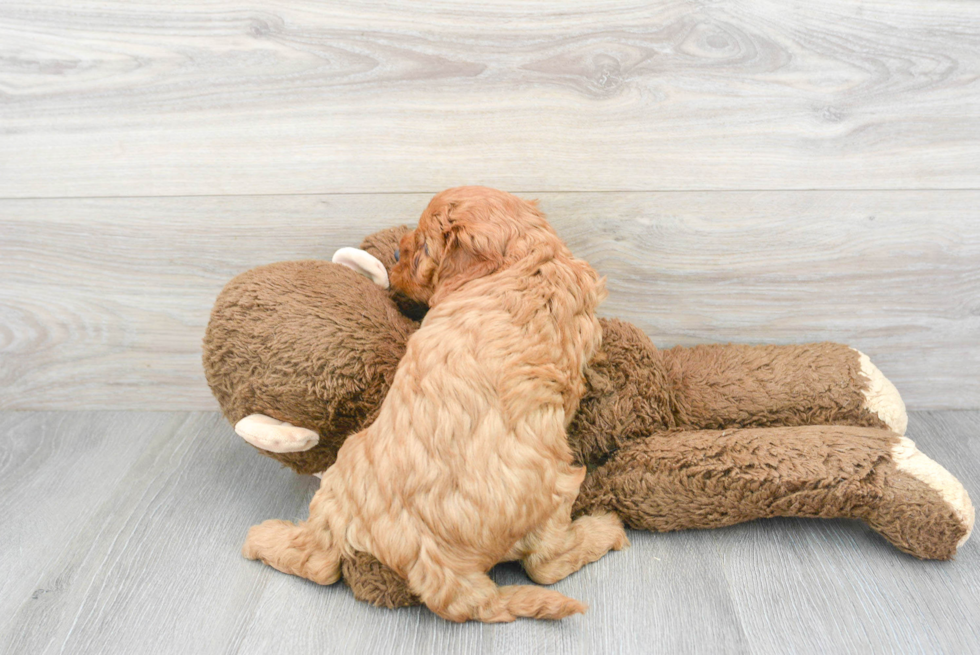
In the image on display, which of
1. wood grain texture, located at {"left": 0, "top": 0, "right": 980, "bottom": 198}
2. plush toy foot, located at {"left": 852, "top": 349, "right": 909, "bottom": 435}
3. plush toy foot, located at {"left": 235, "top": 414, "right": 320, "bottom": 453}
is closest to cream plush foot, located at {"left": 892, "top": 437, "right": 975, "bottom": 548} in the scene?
plush toy foot, located at {"left": 852, "top": 349, "right": 909, "bottom": 435}

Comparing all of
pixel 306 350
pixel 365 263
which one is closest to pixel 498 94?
pixel 365 263

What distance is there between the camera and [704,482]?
3.48 ft

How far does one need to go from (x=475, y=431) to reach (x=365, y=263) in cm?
A: 40

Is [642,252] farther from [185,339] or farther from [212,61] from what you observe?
[185,339]

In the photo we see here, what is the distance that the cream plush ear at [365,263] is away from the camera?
1142 millimetres

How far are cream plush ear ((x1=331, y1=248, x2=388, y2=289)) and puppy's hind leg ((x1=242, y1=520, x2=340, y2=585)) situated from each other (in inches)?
15.8

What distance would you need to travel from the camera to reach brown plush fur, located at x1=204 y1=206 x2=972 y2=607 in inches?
40.1

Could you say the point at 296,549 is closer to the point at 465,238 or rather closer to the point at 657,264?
the point at 465,238

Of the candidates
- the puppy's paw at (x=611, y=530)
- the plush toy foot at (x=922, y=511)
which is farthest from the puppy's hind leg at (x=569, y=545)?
the plush toy foot at (x=922, y=511)

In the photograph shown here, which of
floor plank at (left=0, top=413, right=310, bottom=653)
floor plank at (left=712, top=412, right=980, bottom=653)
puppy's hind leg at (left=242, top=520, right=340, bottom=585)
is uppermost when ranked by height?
floor plank at (left=712, top=412, right=980, bottom=653)

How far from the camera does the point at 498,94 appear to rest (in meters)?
1.18

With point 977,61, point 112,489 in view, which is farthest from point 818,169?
point 112,489

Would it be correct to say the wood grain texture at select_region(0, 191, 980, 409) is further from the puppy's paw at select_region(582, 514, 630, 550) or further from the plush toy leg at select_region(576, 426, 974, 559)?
the puppy's paw at select_region(582, 514, 630, 550)

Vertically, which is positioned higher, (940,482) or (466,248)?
(466,248)
